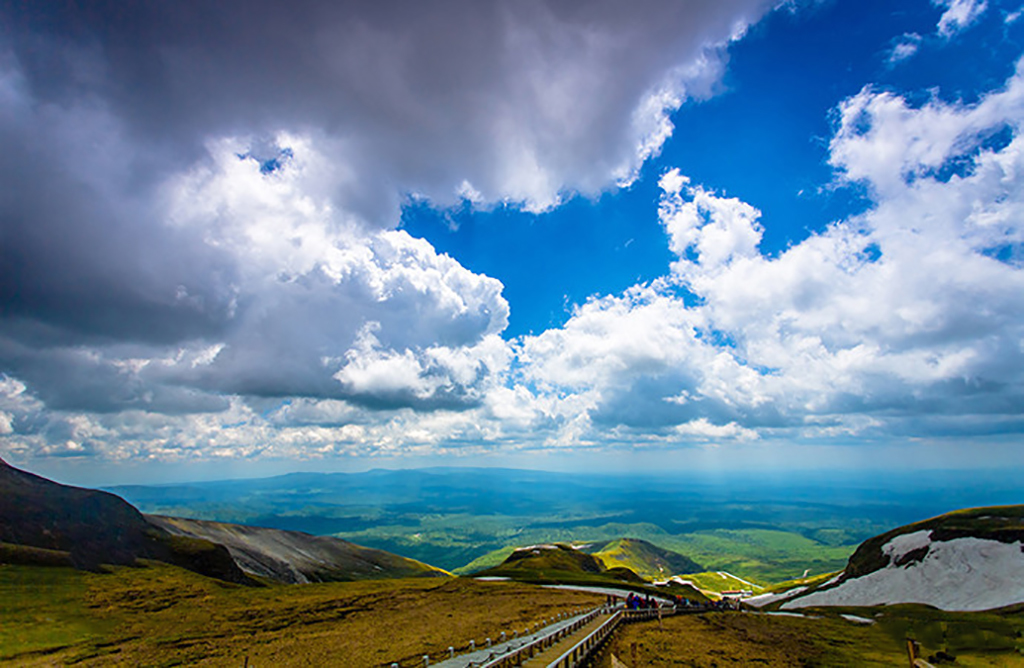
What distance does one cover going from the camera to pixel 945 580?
2736 inches

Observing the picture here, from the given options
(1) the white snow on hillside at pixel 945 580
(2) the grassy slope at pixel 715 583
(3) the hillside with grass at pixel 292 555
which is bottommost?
(2) the grassy slope at pixel 715 583

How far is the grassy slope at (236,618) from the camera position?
3662cm

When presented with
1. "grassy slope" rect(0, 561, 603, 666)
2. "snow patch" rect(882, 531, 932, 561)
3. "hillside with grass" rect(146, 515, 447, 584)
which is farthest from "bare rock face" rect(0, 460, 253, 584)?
"snow patch" rect(882, 531, 932, 561)

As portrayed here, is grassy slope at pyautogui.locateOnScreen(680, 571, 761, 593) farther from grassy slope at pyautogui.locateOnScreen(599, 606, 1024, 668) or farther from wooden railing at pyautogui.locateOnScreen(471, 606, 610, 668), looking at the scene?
wooden railing at pyautogui.locateOnScreen(471, 606, 610, 668)

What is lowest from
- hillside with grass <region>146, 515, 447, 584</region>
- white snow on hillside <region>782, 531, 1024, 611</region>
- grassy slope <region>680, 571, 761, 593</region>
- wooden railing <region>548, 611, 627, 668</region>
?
grassy slope <region>680, 571, 761, 593</region>

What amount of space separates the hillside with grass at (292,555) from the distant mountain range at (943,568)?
111 meters

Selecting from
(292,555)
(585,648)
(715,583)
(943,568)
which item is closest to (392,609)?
(585,648)

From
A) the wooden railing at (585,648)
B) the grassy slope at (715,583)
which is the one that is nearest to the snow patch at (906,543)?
the wooden railing at (585,648)

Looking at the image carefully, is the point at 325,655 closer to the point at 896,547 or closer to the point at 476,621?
the point at 476,621

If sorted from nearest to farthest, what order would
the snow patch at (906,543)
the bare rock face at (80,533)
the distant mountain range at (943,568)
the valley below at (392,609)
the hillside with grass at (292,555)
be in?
the valley below at (392,609) → the distant mountain range at (943,568) → the bare rock face at (80,533) → the snow patch at (906,543) → the hillside with grass at (292,555)

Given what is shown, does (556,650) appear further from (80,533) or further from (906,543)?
(80,533)

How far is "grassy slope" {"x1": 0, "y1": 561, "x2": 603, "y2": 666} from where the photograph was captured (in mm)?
36625

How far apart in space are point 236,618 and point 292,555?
94211 mm

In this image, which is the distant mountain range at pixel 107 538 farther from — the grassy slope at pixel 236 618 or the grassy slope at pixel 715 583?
the grassy slope at pixel 715 583
